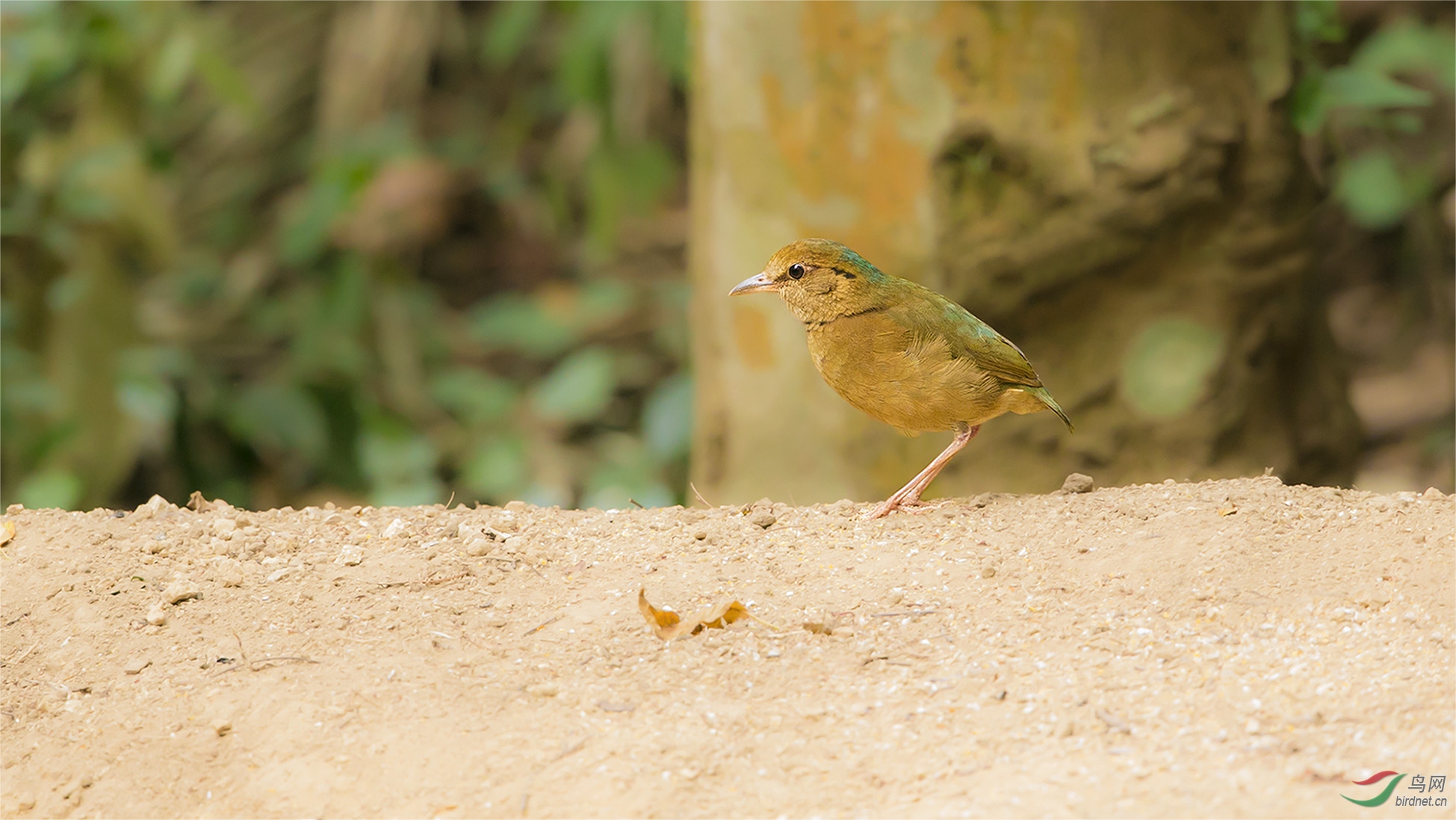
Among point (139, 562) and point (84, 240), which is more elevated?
point (84, 240)

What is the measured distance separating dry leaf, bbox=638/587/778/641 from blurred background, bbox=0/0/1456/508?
1.37 metres

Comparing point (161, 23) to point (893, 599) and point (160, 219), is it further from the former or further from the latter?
point (893, 599)

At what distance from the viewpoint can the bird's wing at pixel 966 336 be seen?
12.2 ft

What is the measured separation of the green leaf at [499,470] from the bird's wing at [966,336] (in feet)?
11.7

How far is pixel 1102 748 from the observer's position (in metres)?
2.34

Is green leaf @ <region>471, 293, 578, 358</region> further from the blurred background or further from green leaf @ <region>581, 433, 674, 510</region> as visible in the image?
green leaf @ <region>581, 433, 674, 510</region>

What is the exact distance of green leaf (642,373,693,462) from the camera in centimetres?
659

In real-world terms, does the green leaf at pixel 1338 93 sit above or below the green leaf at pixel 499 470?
above

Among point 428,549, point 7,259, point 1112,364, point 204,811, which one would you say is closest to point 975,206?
point 1112,364

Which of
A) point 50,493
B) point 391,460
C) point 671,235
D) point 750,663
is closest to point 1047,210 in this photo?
point 750,663

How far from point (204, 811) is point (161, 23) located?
17.0 feet

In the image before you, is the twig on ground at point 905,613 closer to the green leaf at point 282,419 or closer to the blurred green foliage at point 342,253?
the blurred green foliage at point 342,253

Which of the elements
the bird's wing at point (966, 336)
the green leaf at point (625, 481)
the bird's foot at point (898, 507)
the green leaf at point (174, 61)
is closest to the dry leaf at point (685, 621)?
the bird's foot at point (898, 507)

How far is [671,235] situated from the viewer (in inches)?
386
